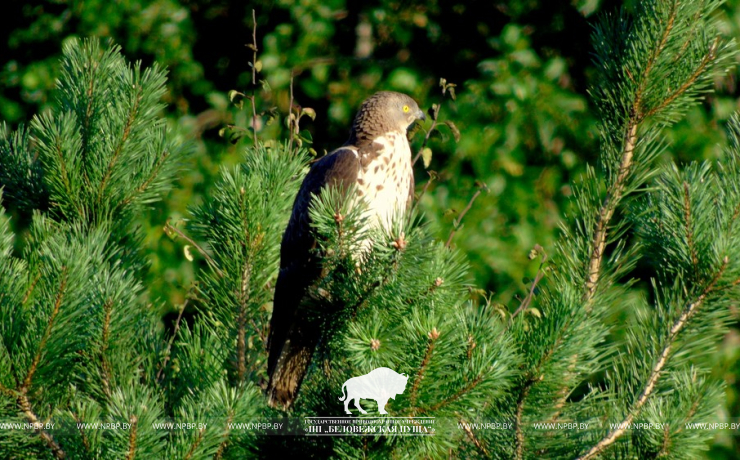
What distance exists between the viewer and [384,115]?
11.4 feet

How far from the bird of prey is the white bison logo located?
388 millimetres

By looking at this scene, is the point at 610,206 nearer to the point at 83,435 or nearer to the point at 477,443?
the point at 477,443

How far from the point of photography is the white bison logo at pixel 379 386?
172 centimetres

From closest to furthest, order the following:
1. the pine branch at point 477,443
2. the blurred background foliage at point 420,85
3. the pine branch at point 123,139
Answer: the pine branch at point 477,443 → the pine branch at point 123,139 → the blurred background foliage at point 420,85

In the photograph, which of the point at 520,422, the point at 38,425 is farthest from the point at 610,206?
the point at 38,425

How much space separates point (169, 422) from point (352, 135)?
6.39 feet

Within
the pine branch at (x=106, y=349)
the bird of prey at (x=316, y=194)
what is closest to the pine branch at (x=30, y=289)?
the pine branch at (x=106, y=349)

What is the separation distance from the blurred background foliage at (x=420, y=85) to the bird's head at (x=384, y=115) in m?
1.06

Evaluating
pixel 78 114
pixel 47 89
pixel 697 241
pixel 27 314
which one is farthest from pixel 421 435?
pixel 47 89

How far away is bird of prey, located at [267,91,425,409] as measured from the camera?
2547mm

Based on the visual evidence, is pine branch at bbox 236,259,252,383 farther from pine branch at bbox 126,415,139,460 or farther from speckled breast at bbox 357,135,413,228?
speckled breast at bbox 357,135,413,228

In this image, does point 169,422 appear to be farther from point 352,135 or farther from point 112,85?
point 352,135

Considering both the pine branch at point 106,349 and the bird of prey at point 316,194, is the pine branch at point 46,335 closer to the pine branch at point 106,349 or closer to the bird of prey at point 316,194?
the pine branch at point 106,349

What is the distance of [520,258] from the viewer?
513 cm
